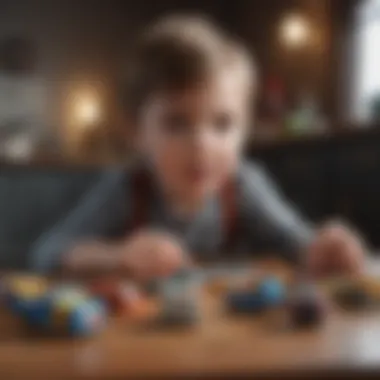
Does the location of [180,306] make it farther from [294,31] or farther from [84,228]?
[294,31]

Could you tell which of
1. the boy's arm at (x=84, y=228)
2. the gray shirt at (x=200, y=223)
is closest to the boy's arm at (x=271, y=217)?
the gray shirt at (x=200, y=223)

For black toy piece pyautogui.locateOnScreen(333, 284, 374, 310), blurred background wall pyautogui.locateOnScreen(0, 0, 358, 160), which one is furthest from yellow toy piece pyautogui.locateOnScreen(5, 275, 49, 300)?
black toy piece pyautogui.locateOnScreen(333, 284, 374, 310)

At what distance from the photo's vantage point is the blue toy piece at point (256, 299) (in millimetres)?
555

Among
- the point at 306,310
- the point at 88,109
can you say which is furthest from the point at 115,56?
the point at 306,310

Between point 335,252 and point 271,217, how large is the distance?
60 mm

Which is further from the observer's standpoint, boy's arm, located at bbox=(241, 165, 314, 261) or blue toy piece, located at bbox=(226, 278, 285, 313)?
boy's arm, located at bbox=(241, 165, 314, 261)

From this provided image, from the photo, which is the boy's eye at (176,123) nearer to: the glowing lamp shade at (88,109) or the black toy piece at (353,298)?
the glowing lamp shade at (88,109)

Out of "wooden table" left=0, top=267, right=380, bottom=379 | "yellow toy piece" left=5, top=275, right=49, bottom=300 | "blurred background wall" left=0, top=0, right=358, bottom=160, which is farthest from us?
"blurred background wall" left=0, top=0, right=358, bottom=160

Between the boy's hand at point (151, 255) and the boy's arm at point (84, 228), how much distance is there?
0.02 meters

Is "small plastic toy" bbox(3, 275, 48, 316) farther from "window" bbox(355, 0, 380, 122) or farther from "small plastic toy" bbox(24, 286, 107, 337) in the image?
"window" bbox(355, 0, 380, 122)

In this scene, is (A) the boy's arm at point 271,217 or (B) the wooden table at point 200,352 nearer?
(B) the wooden table at point 200,352

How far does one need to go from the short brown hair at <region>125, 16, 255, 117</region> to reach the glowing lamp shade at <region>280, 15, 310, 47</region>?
0.04m

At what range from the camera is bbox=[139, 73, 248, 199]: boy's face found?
649 millimetres

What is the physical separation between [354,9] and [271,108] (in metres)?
0.11
